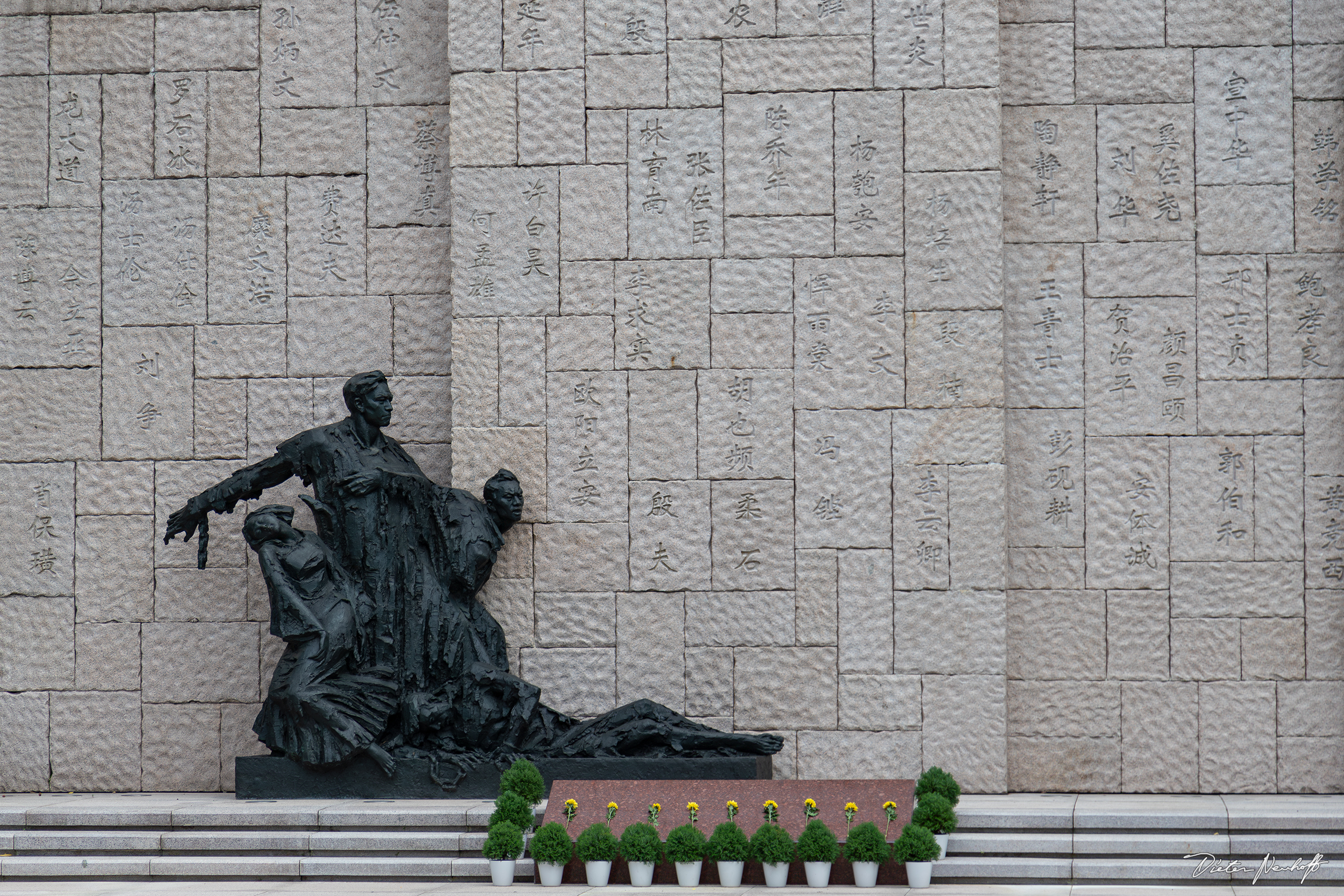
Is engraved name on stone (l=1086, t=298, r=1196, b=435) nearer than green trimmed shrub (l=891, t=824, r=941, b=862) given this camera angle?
Result: No

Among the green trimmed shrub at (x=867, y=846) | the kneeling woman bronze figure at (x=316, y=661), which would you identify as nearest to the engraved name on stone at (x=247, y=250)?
the kneeling woman bronze figure at (x=316, y=661)

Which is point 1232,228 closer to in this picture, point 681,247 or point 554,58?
point 681,247

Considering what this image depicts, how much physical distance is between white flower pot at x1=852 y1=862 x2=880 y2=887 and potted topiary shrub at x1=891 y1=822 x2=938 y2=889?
11cm

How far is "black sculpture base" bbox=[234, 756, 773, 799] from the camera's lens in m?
7.52

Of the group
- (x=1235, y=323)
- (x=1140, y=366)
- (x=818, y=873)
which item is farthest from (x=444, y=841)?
(x=1235, y=323)

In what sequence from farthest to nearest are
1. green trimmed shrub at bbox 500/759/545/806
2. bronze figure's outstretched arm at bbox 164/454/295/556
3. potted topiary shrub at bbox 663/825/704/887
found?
bronze figure's outstretched arm at bbox 164/454/295/556, green trimmed shrub at bbox 500/759/545/806, potted topiary shrub at bbox 663/825/704/887

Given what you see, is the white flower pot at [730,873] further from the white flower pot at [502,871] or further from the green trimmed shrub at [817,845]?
the white flower pot at [502,871]

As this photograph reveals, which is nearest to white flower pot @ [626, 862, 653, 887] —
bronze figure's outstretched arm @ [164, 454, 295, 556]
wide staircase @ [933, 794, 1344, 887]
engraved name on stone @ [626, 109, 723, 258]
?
wide staircase @ [933, 794, 1344, 887]

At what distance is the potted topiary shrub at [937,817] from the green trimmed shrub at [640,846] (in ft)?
3.65

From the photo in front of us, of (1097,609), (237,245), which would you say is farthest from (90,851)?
(1097,609)

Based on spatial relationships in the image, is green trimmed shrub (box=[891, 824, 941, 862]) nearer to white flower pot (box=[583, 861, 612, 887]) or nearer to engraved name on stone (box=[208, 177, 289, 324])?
white flower pot (box=[583, 861, 612, 887])

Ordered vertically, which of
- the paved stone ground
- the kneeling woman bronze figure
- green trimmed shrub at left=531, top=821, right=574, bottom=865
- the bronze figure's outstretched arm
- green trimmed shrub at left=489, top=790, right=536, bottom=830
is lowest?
the paved stone ground

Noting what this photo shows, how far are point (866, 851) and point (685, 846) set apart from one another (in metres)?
0.74

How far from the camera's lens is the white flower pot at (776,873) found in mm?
6438
